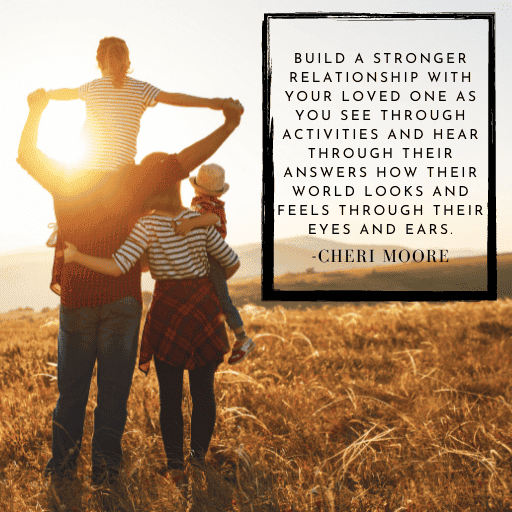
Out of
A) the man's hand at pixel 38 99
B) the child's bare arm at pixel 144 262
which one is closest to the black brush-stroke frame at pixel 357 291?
the child's bare arm at pixel 144 262

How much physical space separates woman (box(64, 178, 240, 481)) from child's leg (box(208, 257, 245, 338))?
42 millimetres

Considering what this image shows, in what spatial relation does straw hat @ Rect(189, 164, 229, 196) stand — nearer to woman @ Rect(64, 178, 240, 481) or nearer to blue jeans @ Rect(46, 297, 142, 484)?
woman @ Rect(64, 178, 240, 481)

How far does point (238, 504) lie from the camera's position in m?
2.83

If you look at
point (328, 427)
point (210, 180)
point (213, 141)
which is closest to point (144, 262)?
point (210, 180)

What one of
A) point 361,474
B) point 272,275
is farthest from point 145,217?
point 272,275


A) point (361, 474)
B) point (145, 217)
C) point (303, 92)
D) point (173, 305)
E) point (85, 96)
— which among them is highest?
point (303, 92)

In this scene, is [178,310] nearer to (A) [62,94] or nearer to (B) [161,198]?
(B) [161,198]

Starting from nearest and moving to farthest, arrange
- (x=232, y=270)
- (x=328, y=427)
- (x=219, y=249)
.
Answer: (x=219, y=249)
(x=232, y=270)
(x=328, y=427)

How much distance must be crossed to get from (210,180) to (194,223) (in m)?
0.29

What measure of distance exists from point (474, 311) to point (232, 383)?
4.97 metres

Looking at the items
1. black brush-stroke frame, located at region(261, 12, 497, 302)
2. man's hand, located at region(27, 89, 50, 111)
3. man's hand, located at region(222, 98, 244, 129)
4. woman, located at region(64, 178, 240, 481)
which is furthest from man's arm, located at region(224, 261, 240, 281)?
black brush-stroke frame, located at region(261, 12, 497, 302)

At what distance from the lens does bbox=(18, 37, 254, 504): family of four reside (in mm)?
2760

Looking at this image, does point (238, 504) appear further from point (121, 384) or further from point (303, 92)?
point (303, 92)

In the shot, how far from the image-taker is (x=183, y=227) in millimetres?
2836
